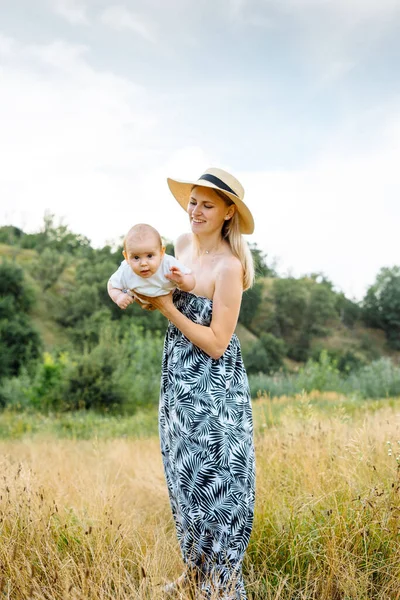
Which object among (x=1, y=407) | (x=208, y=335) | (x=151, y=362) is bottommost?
(x=1, y=407)

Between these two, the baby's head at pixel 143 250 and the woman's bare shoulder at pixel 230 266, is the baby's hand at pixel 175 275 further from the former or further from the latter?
the woman's bare shoulder at pixel 230 266

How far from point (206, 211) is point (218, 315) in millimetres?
554

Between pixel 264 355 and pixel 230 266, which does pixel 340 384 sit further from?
pixel 264 355

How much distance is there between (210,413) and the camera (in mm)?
2576

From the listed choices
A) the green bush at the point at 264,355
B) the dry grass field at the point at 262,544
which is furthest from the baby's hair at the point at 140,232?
the green bush at the point at 264,355

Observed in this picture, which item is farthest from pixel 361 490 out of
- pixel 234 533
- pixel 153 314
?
pixel 153 314

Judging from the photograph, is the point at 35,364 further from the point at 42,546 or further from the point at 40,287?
the point at 42,546

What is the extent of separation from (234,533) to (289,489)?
128 centimetres

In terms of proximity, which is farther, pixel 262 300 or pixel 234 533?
pixel 262 300

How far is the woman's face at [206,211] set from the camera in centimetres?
278

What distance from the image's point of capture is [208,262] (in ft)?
9.18

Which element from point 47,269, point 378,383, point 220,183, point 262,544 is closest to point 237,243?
point 220,183

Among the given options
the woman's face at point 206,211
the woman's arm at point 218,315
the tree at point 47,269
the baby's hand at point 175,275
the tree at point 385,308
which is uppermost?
the tree at point 385,308

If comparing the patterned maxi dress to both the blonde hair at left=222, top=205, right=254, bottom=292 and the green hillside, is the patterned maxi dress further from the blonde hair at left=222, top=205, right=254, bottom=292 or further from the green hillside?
the green hillside
